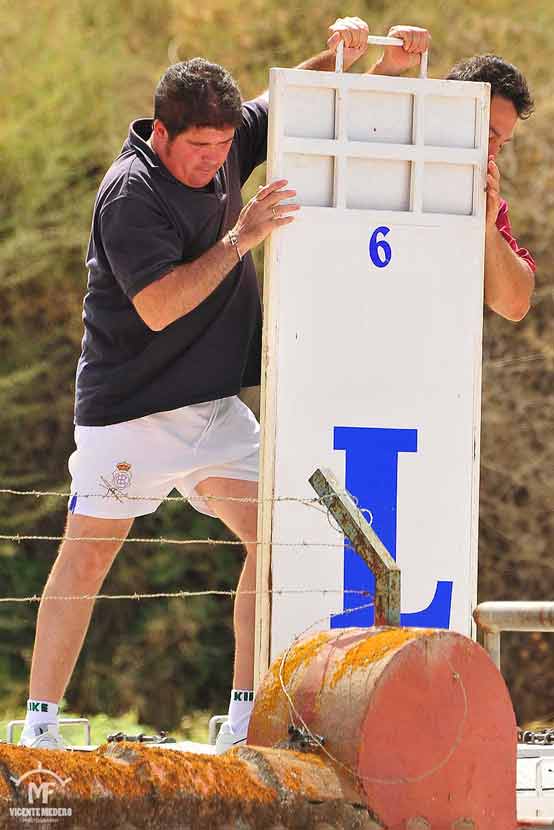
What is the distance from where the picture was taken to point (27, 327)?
9.01 meters

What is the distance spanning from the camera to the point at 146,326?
14.2ft

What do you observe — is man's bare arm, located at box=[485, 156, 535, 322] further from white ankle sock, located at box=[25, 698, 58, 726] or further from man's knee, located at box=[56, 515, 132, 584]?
white ankle sock, located at box=[25, 698, 58, 726]

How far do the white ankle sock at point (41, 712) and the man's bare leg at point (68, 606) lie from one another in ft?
0.06

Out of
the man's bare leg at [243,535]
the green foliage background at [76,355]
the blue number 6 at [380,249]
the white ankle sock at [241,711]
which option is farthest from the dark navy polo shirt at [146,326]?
the green foliage background at [76,355]

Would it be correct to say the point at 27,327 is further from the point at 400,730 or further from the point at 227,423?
the point at 400,730

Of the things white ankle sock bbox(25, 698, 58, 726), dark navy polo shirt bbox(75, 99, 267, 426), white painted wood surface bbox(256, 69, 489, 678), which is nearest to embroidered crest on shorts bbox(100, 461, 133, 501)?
dark navy polo shirt bbox(75, 99, 267, 426)

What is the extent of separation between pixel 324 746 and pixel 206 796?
35 centimetres

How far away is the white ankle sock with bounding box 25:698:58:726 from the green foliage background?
4.56 meters

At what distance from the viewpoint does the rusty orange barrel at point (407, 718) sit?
3.06m

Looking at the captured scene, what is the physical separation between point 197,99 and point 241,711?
1629mm

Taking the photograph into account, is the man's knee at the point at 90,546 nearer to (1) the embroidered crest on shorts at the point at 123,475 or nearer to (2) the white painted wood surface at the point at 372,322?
(1) the embroidered crest on shorts at the point at 123,475

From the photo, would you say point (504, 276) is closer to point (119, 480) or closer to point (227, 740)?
point (119, 480)

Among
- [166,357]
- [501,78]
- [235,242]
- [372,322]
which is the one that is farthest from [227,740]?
[501,78]

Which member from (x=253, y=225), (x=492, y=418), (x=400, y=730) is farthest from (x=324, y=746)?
(x=492, y=418)
